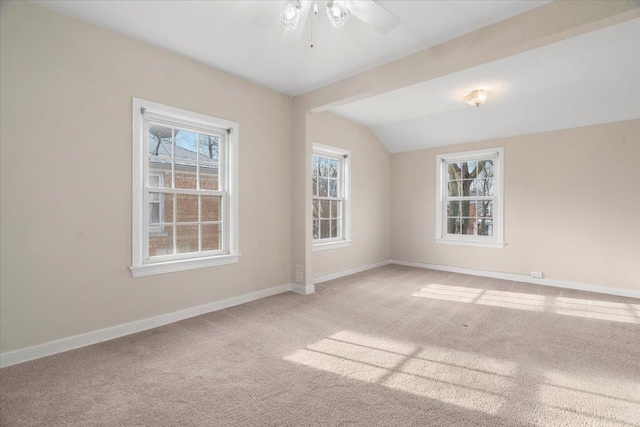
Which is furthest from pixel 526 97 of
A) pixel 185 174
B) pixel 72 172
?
pixel 72 172

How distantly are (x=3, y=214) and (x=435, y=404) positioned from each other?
3.12 meters

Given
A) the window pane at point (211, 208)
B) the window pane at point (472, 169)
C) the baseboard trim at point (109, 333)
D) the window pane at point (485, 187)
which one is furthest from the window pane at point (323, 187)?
the window pane at point (485, 187)

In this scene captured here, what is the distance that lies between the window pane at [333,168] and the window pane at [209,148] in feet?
6.78

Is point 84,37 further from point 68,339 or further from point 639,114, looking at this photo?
point 639,114

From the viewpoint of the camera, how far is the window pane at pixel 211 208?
3369 mm

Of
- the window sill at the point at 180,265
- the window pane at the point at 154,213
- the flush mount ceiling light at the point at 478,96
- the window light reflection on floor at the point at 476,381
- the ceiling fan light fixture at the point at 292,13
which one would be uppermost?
the flush mount ceiling light at the point at 478,96

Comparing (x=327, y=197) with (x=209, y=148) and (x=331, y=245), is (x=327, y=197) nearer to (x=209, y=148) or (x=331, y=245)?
(x=331, y=245)

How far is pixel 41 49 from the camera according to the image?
7.55 feet

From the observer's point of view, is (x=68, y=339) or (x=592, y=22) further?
(x=68, y=339)

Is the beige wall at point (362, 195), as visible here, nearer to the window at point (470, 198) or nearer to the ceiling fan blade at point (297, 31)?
the window at point (470, 198)

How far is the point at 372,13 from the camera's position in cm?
199

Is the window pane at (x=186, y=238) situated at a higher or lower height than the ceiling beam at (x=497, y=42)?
lower

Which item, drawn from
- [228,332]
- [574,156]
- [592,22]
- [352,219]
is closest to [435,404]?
[228,332]

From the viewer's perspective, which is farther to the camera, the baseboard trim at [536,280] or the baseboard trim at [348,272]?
the baseboard trim at [348,272]
